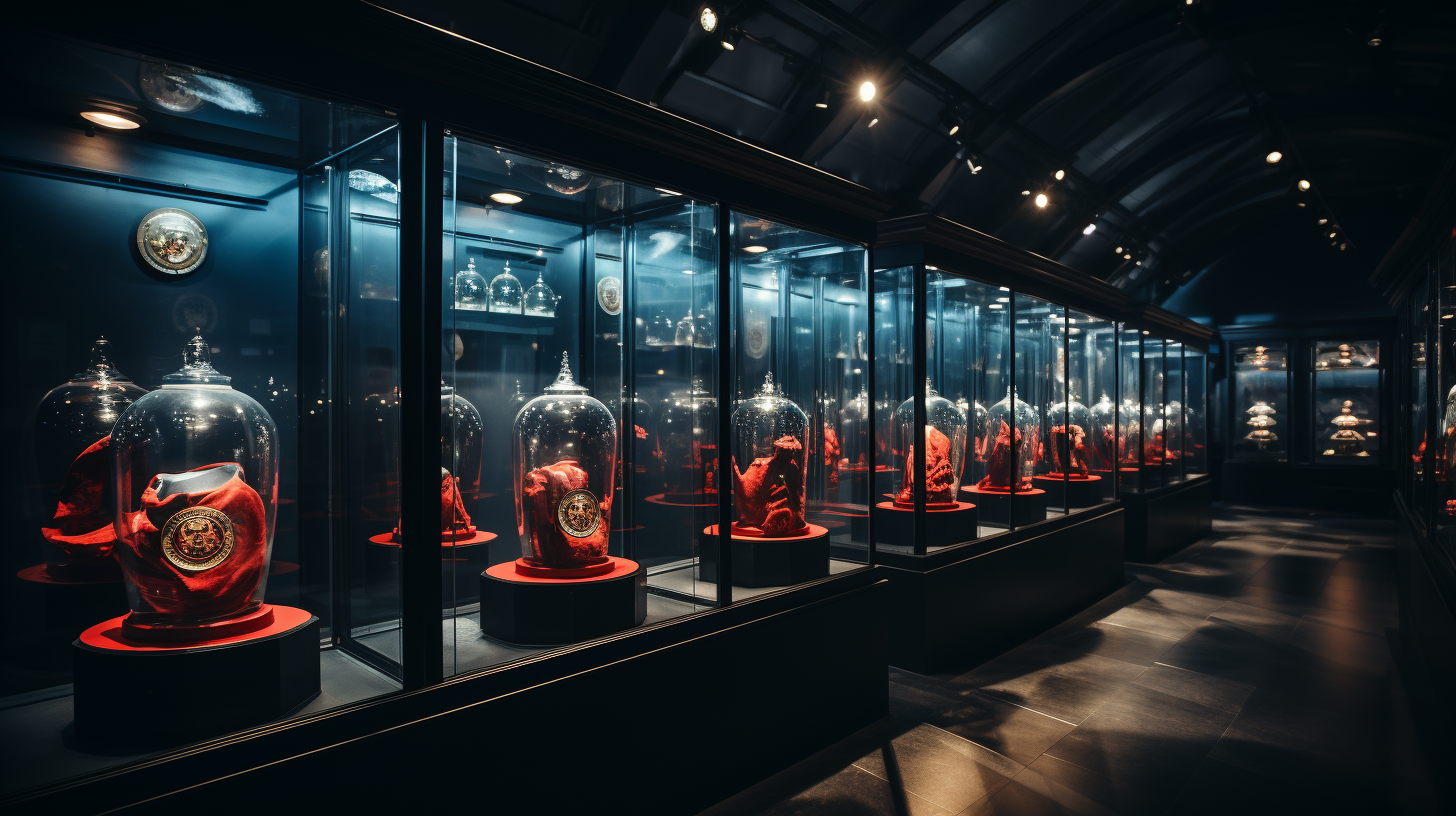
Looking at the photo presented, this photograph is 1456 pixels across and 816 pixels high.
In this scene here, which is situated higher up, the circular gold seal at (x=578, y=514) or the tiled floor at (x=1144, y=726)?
the circular gold seal at (x=578, y=514)

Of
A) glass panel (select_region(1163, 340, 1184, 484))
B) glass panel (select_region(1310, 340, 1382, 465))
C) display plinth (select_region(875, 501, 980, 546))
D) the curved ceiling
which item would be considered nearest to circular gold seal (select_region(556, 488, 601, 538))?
display plinth (select_region(875, 501, 980, 546))

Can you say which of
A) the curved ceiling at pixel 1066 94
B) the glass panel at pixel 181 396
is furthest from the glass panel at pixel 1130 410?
the glass panel at pixel 181 396

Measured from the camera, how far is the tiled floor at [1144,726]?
255 cm

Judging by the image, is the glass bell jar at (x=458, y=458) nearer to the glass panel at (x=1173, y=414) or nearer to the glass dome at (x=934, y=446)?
the glass dome at (x=934, y=446)

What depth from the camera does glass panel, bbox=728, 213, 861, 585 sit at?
2.80m

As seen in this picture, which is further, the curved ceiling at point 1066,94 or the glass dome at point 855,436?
the curved ceiling at point 1066,94

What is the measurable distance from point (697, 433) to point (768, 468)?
52 cm

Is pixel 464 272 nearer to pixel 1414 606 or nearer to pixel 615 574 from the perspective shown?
pixel 615 574

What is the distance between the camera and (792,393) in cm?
310

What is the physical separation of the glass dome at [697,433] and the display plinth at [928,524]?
1.54m

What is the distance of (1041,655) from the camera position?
163 inches

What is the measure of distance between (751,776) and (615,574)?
3.16ft

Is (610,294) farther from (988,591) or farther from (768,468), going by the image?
(988,591)

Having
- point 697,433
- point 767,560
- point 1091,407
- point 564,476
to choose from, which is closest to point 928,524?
point 767,560
